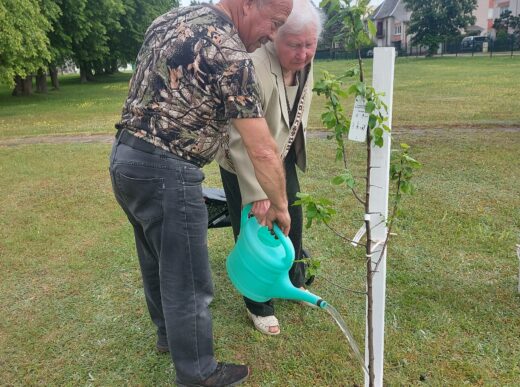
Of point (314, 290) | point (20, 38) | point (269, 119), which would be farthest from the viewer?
point (20, 38)

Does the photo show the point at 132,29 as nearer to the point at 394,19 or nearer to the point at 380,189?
the point at 380,189

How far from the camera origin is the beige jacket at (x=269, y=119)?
7.34ft

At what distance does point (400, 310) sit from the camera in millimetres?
2918

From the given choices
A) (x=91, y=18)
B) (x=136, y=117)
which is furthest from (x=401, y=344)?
(x=91, y=18)

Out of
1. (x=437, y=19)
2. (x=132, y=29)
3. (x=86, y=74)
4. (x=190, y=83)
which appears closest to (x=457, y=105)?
(x=190, y=83)

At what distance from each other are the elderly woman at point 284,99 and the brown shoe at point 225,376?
0.83 meters

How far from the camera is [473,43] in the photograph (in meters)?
41.2

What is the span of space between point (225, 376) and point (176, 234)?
829 mm

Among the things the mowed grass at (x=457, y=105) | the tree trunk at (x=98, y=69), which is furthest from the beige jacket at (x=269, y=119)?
the tree trunk at (x=98, y=69)

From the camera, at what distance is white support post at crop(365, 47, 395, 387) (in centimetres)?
171

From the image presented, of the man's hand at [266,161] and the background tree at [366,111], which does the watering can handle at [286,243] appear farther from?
the background tree at [366,111]

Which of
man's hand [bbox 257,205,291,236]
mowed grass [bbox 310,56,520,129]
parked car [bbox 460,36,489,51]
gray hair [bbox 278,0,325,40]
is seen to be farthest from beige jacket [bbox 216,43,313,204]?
parked car [bbox 460,36,489,51]

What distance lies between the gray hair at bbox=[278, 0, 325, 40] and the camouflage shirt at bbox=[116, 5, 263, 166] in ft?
1.47

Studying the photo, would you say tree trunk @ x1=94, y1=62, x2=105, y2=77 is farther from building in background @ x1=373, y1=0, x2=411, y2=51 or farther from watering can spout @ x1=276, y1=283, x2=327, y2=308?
watering can spout @ x1=276, y1=283, x2=327, y2=308
